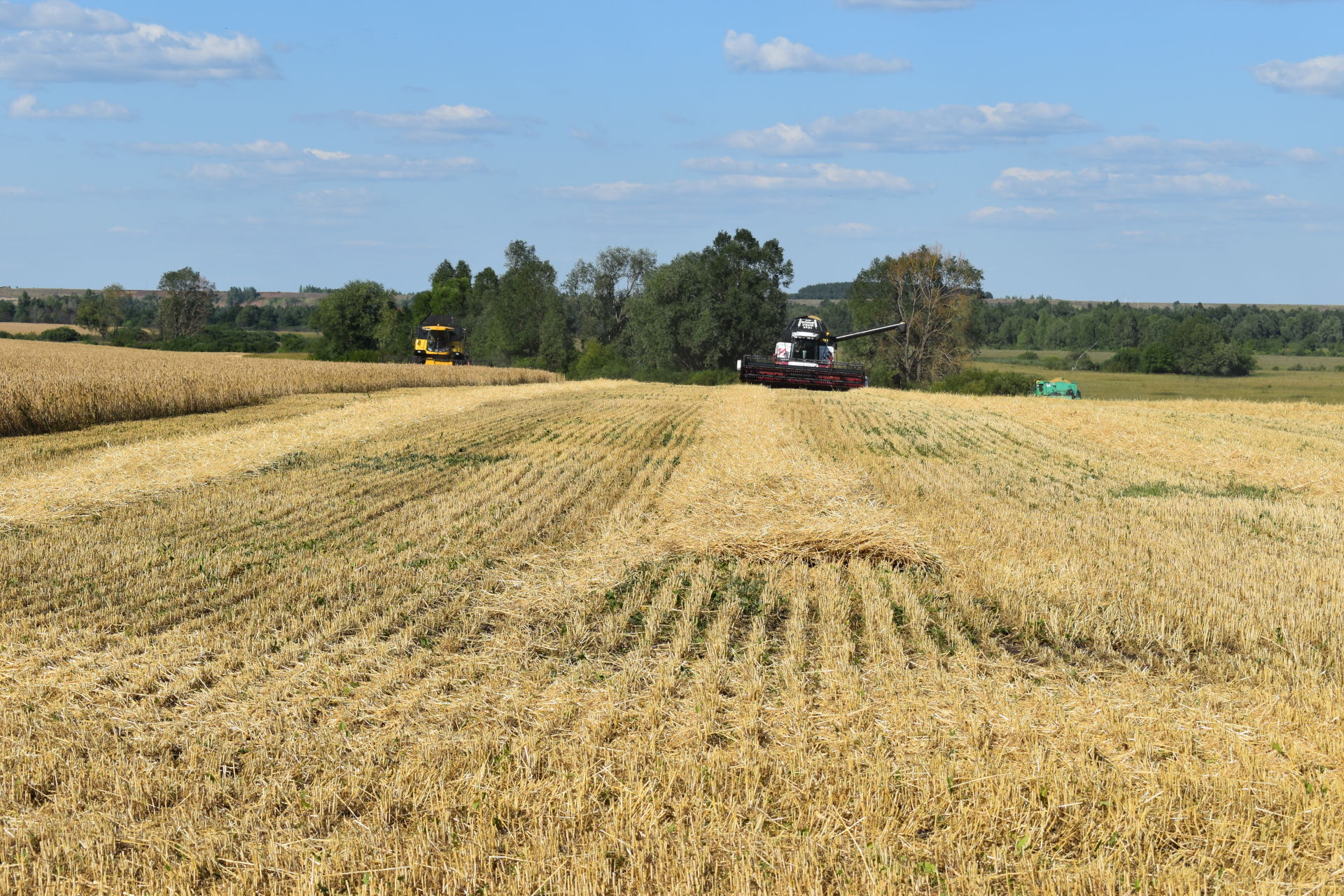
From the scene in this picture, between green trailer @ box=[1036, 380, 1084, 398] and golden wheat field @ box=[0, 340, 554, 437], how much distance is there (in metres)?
30.8

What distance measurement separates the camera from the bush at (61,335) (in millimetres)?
93875

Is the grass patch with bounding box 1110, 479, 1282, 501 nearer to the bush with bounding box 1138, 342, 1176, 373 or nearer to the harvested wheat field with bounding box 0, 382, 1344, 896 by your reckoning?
the harvested wheat field with bounding box 0, 382, 1344, 896

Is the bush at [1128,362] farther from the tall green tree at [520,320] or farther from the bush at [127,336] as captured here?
the bush at [127,336]

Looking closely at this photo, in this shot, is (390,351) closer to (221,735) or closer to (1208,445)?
(1208,445)

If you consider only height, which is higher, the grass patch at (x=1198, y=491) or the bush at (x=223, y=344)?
the bush at (x=223, y=344)

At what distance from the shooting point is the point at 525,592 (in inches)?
346

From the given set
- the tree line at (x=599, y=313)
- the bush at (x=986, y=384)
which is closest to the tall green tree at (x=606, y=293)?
the tree line at (x=599, y=313)

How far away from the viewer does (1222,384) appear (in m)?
77.7

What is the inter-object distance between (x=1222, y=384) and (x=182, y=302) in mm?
108973

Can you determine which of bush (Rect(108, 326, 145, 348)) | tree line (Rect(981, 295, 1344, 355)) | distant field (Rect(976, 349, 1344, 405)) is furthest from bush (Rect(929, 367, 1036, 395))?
bush (Rect(108, 326, 145, 348))

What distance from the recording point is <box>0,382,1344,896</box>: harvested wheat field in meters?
4.40

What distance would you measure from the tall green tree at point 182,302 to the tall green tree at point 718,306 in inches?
2655

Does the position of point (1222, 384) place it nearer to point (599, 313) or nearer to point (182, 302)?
point (599, 313)

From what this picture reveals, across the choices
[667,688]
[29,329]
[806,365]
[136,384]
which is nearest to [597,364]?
[806,365]
